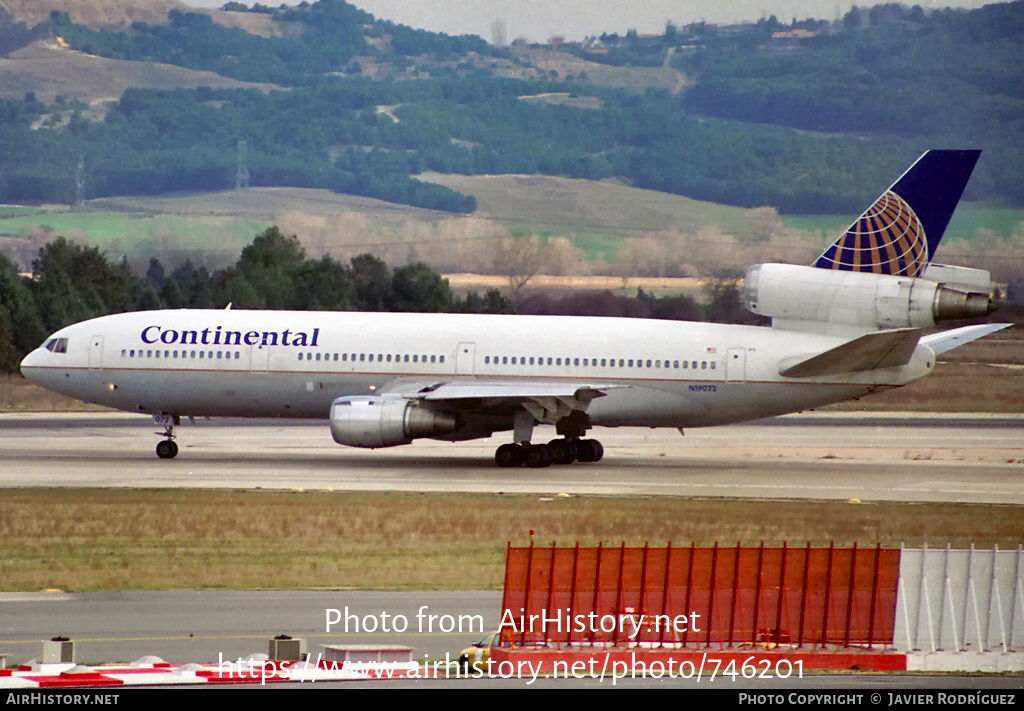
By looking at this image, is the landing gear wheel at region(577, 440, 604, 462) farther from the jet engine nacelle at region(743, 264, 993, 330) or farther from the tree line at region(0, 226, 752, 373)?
the tree line at region(0, 226, 752, 373)

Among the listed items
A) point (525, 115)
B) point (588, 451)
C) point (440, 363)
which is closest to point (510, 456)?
point (588, 451)

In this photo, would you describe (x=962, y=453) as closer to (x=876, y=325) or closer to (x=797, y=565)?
(x=876, y=325)

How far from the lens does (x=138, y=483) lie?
107ft

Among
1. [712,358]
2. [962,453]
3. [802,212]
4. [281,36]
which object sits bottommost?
[962,453]

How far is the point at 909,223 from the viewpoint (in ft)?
122

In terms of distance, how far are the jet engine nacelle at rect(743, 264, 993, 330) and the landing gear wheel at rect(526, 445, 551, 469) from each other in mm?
6953

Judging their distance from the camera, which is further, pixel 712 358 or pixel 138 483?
pixel 712 358

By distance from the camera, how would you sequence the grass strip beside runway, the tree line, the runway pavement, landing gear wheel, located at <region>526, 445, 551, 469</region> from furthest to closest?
the tree line, landing gear wheel, located at <region>526, 445, 551, 469</region>, the runway pavement, the grass strip beside runway

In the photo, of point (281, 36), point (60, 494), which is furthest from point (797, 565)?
point (281, 36)

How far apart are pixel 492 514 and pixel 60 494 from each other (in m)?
9.75

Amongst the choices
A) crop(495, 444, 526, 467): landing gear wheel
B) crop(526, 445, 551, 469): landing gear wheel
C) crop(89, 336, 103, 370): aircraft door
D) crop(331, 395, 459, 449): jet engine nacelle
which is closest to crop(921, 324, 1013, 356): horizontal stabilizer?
crop(526, 445, 551, 469): landing gear wheel

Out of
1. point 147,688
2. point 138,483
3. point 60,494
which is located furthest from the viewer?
point 138,483

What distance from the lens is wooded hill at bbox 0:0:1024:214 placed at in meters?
68.8

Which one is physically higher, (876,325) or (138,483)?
(876,325)
